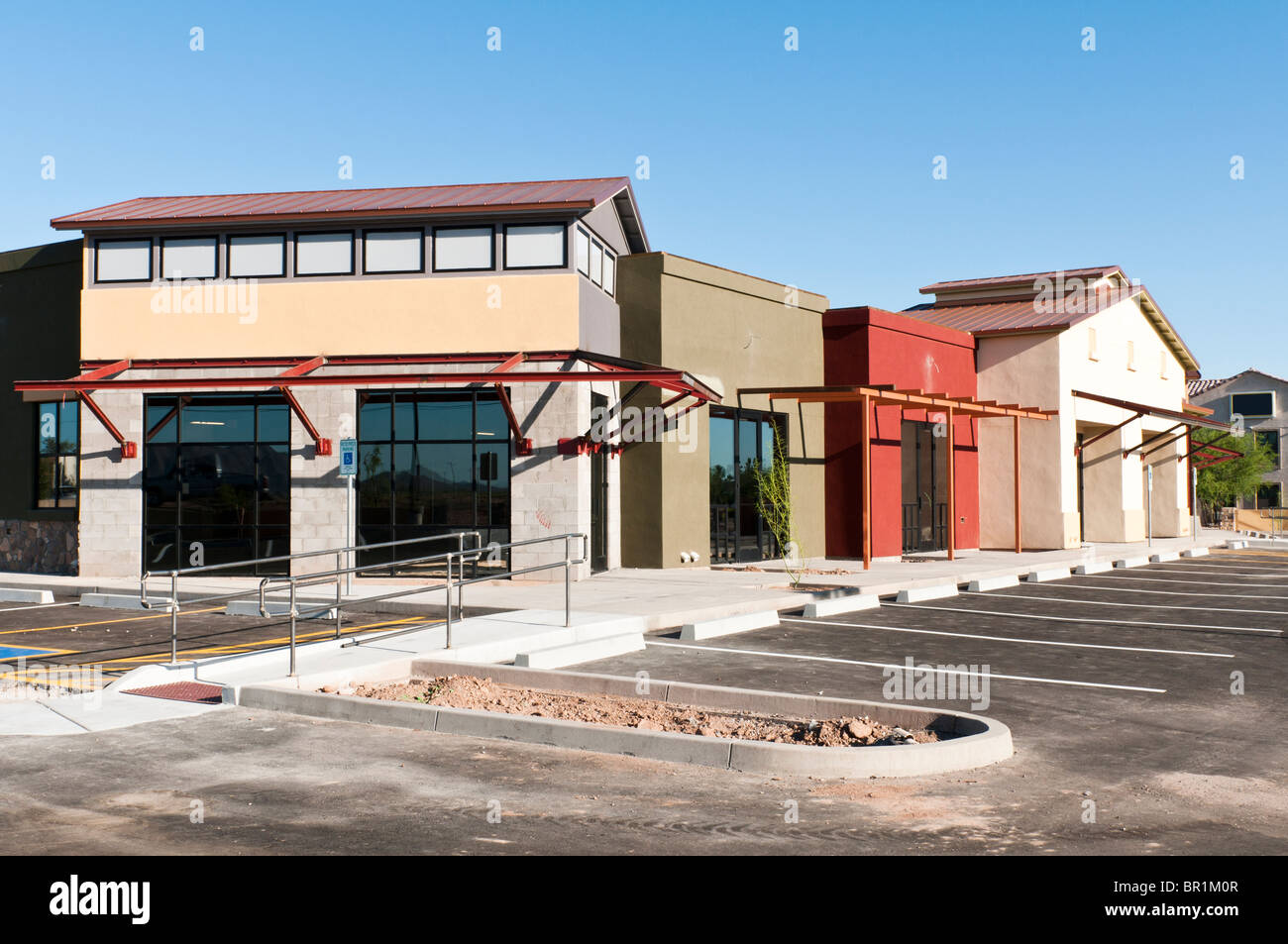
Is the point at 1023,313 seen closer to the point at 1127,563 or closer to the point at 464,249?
the point at 1127,563

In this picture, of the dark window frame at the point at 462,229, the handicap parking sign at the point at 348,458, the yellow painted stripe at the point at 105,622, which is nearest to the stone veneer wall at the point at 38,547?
the yellow painted stripe at the point at 105,622

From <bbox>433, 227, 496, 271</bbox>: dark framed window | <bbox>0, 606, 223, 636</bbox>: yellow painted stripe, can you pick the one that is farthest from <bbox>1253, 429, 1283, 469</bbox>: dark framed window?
A: <bbox>0, 606, 223, 636</bbox>: yellow painted stripe

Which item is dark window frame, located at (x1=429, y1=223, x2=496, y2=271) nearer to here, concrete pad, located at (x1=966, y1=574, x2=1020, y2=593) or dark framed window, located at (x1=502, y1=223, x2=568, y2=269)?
dark framed window, located at (x1=502, y1=223, x2=568, y2=269)

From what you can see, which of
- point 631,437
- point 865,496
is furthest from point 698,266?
point 865,496

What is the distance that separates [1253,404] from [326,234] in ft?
231

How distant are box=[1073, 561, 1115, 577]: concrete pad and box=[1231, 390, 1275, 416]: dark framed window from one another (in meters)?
55.1

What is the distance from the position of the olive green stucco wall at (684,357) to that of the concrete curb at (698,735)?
40.5 feet

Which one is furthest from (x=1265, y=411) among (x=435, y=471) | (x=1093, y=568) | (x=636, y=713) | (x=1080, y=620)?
(x=636, y=713)

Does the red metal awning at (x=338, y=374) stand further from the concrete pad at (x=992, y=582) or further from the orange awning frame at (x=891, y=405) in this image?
the concrete pad at (x=992, y=582)

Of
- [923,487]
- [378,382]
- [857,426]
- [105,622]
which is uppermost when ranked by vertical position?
Result: [378,382]

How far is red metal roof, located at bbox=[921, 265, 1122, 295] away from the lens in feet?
116

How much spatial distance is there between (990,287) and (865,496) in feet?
51.3

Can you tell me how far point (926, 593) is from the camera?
18.8m
